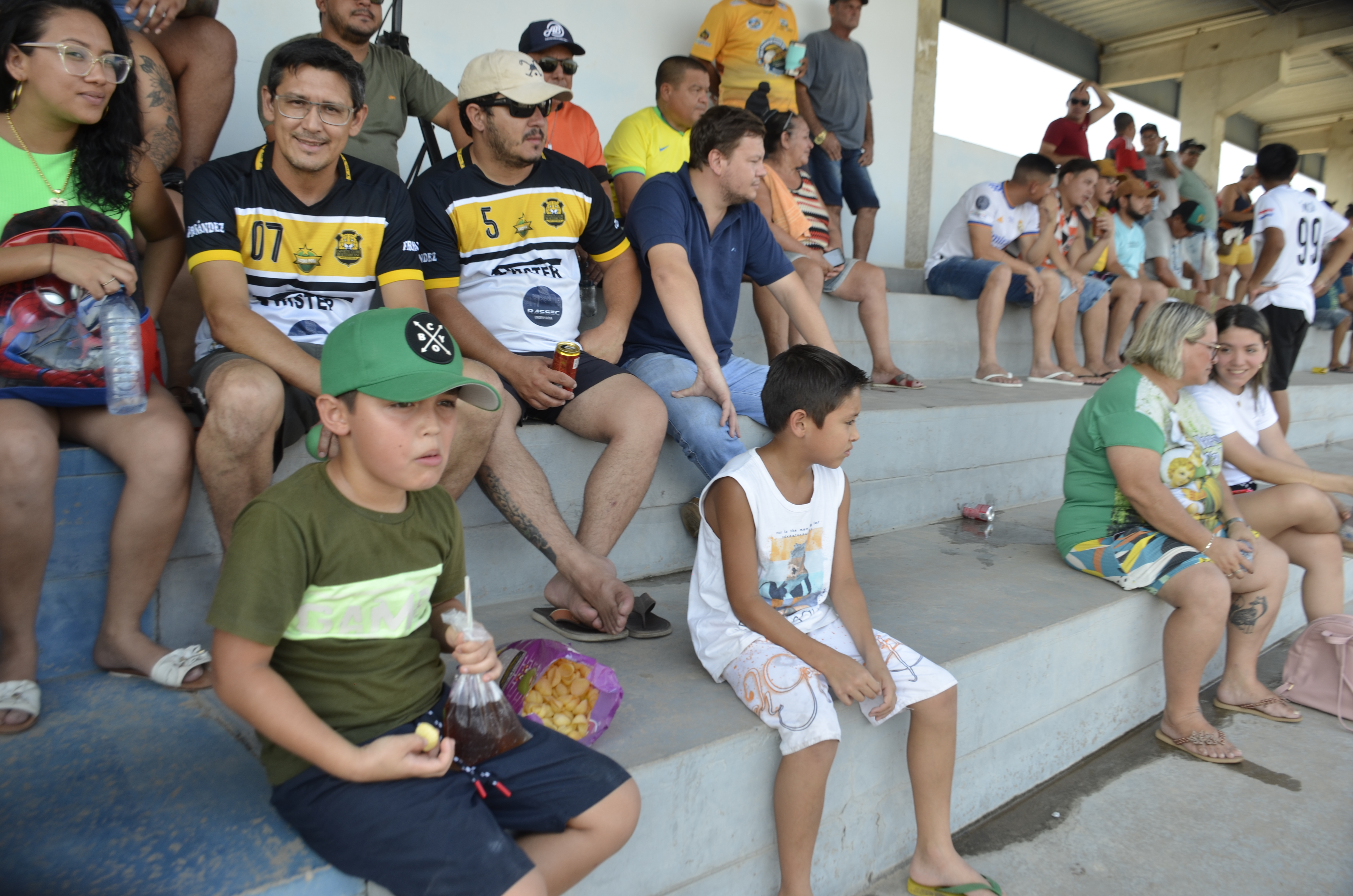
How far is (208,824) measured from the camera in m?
1.46

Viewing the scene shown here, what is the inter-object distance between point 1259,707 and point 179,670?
3471 mm

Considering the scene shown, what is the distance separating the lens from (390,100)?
3689mm

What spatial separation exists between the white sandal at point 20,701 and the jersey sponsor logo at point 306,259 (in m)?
1.19

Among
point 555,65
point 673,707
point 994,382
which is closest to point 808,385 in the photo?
point 673,707

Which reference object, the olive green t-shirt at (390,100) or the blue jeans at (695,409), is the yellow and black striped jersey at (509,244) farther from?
the olive green t-shirt at (390,100)

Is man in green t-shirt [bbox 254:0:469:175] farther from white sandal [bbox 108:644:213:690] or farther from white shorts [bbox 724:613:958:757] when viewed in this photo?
white shorts [bbox 724:613:958:757]

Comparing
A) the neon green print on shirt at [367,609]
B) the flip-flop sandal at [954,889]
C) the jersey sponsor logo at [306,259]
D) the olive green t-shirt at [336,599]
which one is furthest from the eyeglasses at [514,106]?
the flip-flop sandal at [954,889]

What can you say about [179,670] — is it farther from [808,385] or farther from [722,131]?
[722,131]

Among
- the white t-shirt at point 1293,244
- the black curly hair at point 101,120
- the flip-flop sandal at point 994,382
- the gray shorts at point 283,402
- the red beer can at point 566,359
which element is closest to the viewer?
the black curly hair at point 101,120

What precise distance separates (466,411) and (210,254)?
76 cm

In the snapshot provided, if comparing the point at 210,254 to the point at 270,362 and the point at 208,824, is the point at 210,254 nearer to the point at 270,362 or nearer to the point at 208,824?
the point at 270,362

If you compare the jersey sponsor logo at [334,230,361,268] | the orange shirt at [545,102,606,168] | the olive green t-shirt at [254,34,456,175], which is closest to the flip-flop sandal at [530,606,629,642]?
the jersey sponsor logo at [334,230,361,268]

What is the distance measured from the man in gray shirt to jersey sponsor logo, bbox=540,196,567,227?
3.56 m

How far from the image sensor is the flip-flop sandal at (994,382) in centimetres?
541
